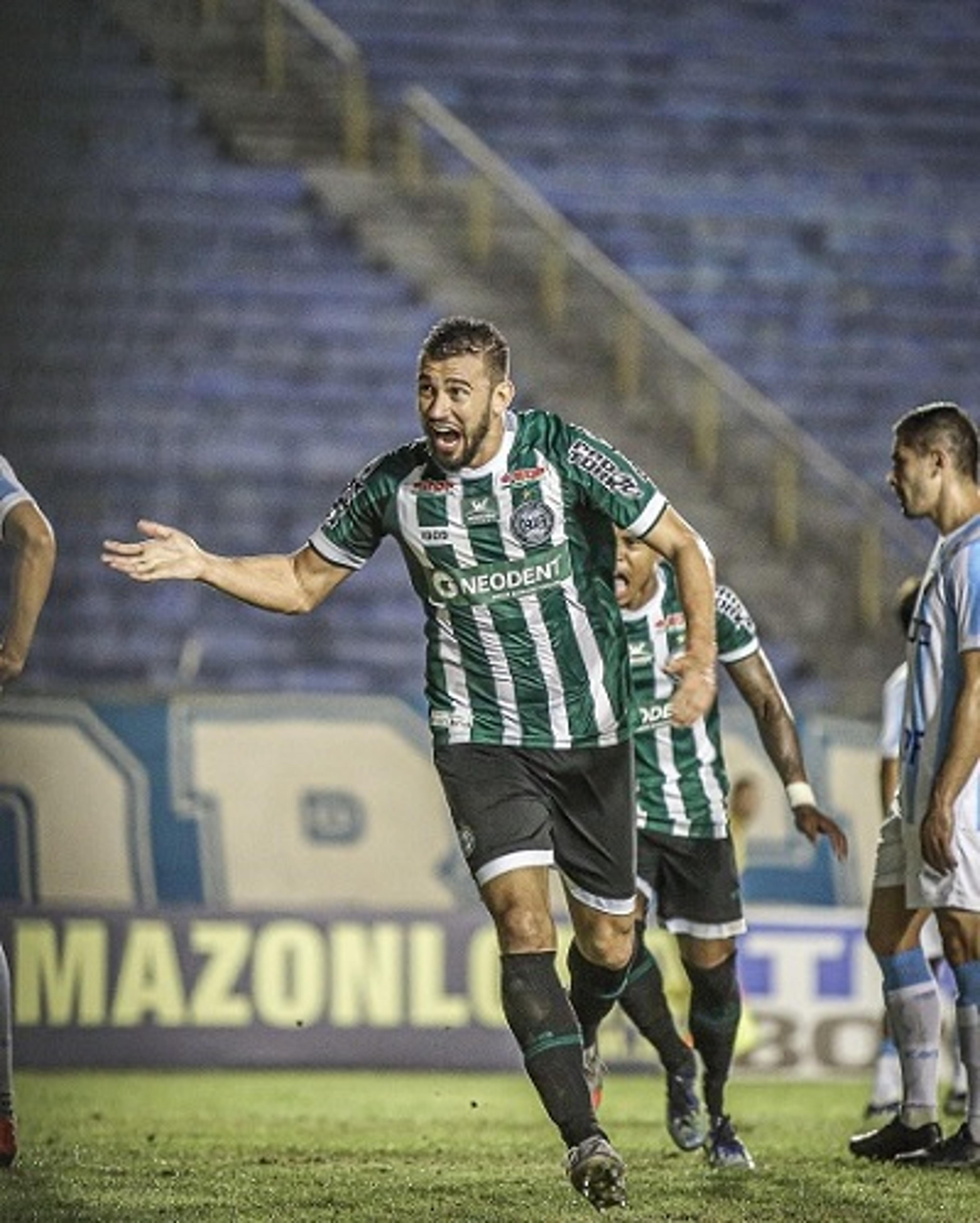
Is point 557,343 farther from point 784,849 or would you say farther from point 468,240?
point 784,849

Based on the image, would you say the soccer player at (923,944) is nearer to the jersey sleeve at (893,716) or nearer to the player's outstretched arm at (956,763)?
the jersey sleeve at (893,716)

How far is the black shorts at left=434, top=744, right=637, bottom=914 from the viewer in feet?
18.6

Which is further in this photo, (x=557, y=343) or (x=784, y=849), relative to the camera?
(x=557, y=343)

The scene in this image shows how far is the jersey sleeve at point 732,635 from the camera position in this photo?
22.9 ft

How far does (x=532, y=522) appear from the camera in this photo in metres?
5.77

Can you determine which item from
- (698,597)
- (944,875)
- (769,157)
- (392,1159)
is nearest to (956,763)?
(944,875)

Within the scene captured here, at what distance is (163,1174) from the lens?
20.7ft

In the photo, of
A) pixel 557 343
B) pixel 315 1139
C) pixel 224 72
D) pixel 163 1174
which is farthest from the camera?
pixel 224 72

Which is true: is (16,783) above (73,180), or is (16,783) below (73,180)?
below

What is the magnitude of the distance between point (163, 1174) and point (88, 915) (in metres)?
4.72

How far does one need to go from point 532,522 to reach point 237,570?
→ 0.67 m

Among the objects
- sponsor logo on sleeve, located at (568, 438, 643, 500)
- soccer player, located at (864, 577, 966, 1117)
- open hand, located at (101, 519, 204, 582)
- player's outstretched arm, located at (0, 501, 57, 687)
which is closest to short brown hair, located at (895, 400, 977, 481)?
soccer player, located at (864, 577, 966, 1117)

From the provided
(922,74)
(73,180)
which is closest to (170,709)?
(73,180)

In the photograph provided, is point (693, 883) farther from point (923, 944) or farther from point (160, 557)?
point (160, 557)
